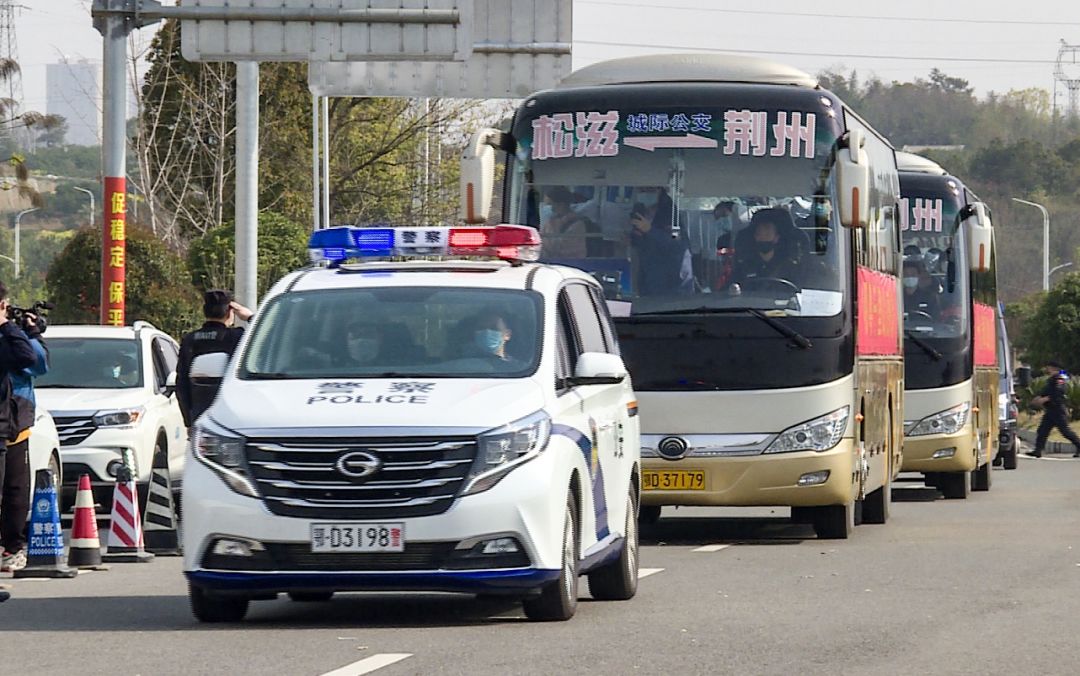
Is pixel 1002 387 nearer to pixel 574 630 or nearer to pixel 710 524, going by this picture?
pixel 710 524

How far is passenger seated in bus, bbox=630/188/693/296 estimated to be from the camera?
1711cm

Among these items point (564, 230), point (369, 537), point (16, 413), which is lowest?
point (369, 537)

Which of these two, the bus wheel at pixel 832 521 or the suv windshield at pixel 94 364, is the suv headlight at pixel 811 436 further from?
the suv windshield at pixel 94 364

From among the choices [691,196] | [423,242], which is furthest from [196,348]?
[423,242]

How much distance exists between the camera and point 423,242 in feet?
41.3

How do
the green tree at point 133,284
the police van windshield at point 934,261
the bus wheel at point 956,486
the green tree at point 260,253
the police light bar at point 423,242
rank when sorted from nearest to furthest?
the police light bar at point 423,242 → the police van windshield at point 934,261 → the bus wheel at point 956,486 → the green tree at point 133,284 → the green tree at point 260,253

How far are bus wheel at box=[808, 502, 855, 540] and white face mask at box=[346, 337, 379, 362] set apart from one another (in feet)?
23.6

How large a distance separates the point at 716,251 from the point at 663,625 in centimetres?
616

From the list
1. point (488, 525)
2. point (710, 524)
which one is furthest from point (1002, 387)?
point (488, 525)

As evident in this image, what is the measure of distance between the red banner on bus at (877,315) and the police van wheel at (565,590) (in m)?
6.70

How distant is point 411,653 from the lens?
10.1 meters

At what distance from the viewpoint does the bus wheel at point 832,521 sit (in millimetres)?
18141

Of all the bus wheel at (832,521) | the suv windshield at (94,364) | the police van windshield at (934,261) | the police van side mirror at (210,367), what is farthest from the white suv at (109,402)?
the police van windshield at (934,261)

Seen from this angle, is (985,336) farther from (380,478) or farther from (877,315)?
(380,478)
